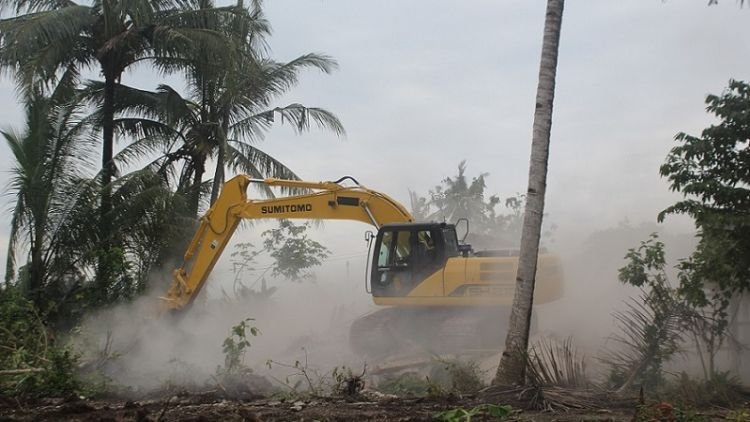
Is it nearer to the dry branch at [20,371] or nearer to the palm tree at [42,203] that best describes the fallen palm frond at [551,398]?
the dry branch at [20,371]

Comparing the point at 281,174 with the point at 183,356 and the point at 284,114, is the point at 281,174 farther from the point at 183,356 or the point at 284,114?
the point at 183,356

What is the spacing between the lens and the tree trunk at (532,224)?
8.82 m

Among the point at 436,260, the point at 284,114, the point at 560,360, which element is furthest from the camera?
the point at 284,114

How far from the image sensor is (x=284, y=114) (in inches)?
761

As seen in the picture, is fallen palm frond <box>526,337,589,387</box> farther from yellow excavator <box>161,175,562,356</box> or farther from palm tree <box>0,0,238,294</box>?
palm tree <box>0,0,238,294</box>

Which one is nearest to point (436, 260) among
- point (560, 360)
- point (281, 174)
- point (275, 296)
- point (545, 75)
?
point (560, 360)

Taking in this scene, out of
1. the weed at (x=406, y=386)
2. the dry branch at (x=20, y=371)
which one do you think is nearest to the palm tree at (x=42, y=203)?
the dry branch at (x=20, y=371)

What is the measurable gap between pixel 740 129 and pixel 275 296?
14872 mm

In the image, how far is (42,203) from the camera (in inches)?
567

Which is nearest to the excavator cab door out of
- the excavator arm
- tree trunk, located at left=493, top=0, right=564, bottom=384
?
the excavator arm

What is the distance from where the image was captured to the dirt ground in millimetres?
6883

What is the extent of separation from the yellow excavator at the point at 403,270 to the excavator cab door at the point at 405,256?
0.07 ft

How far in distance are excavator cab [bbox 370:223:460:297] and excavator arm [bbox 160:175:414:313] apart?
554 mm

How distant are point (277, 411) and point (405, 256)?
698 cm
